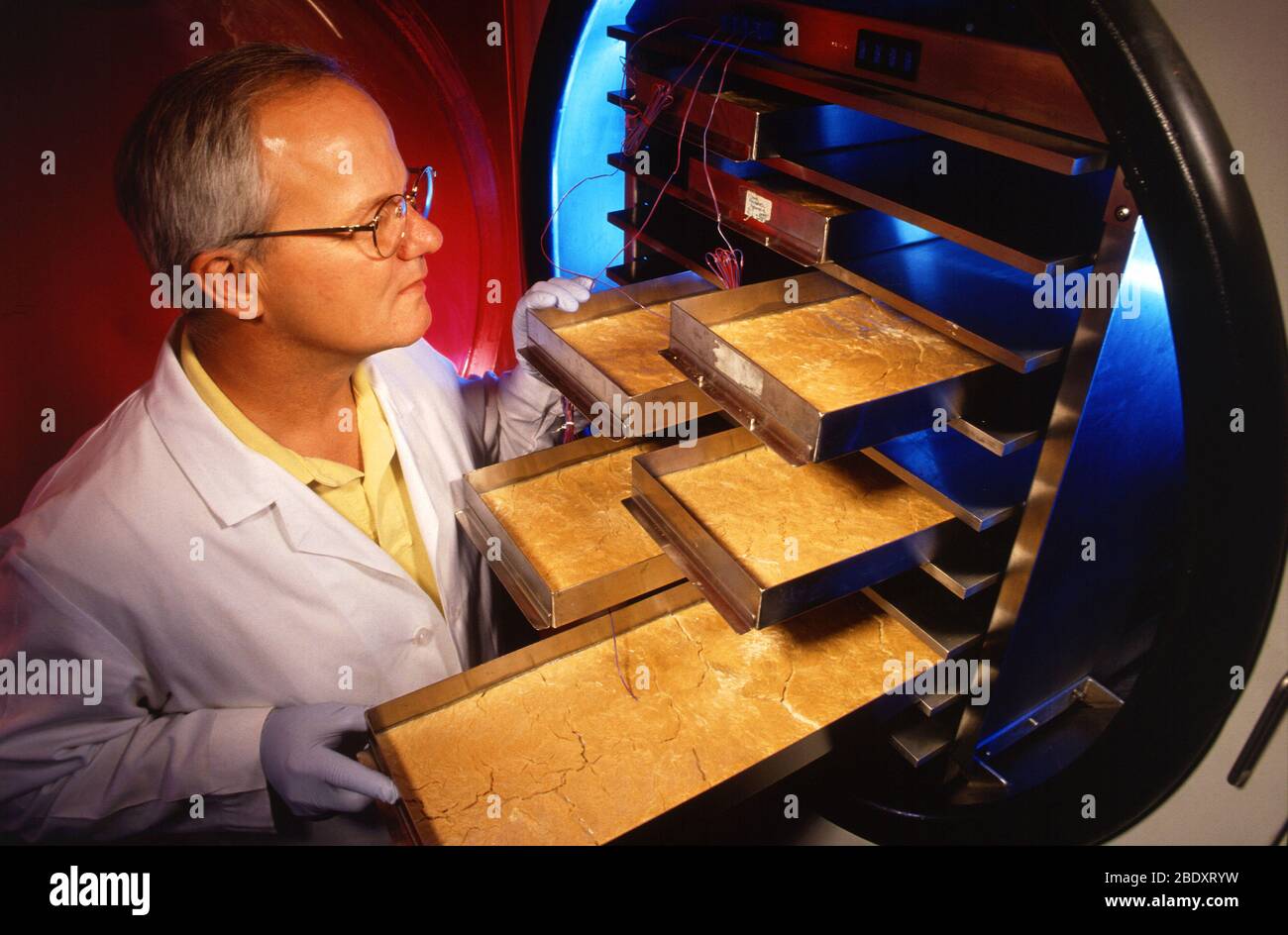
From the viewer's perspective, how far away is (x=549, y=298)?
6.54ft

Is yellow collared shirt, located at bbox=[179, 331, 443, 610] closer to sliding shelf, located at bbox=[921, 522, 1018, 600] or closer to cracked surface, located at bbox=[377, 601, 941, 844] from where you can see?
cracked surface, located at bbox=[377, 601, 941, 844]

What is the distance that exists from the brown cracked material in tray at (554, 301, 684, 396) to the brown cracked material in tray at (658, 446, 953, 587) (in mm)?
220

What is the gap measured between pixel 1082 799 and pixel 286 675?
5.46 feet

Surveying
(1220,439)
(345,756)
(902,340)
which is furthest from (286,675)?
(1220,439)

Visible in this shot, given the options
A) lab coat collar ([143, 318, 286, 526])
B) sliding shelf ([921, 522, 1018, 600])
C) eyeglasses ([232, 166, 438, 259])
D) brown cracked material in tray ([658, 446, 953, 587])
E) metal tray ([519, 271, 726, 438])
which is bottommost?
sliding shelf ([921, 522, 1018, 600])

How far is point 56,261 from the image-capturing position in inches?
72.5

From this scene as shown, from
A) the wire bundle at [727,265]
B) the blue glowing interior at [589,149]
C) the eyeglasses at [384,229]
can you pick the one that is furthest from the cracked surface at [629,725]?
the blue glowing interior at [589,149]

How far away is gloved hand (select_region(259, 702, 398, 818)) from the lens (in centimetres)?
165

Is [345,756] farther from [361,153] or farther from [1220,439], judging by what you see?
[1220,439]

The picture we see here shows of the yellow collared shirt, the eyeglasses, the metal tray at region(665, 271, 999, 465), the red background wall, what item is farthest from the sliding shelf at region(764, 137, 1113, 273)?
the red background wall

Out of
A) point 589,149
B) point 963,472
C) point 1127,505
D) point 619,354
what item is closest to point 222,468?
point 619,354

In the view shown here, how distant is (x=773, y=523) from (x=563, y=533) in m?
0.50

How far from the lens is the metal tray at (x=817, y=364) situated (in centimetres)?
128

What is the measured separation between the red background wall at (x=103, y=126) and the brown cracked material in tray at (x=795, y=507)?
1.47m
